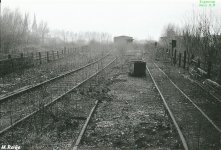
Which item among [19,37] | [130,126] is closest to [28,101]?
[130,126]

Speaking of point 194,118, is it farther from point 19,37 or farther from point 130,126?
point 19,37

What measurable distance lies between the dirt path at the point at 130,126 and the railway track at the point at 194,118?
1.13 ft

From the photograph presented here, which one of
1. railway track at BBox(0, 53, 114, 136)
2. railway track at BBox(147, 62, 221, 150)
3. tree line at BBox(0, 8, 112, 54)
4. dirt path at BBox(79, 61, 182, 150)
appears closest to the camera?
dirt path at BBox(79, 61, 182, 150)

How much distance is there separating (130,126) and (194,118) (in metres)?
2.49

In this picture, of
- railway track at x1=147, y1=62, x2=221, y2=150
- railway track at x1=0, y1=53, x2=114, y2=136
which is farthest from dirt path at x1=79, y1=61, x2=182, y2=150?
railway track at x1=0, y1=53, x2=114, y2=136

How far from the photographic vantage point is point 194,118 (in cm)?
948

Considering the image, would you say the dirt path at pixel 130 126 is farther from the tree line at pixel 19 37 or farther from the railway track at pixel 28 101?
the tree line at pixel 19 37

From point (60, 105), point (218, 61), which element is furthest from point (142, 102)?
point (218, 61)

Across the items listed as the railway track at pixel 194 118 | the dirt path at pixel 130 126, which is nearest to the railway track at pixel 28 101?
the dirt path at pixel 130 126

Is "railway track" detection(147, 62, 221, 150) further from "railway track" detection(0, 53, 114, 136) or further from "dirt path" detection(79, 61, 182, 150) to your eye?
"railway track" detection(0, 53, 114, 136)

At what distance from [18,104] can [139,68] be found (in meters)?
11.1

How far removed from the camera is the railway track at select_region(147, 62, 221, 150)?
23.6 feet

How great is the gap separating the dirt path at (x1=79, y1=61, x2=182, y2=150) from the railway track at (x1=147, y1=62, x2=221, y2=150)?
Answer: 343 mm

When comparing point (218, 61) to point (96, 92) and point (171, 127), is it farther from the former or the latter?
point (171, 127)
